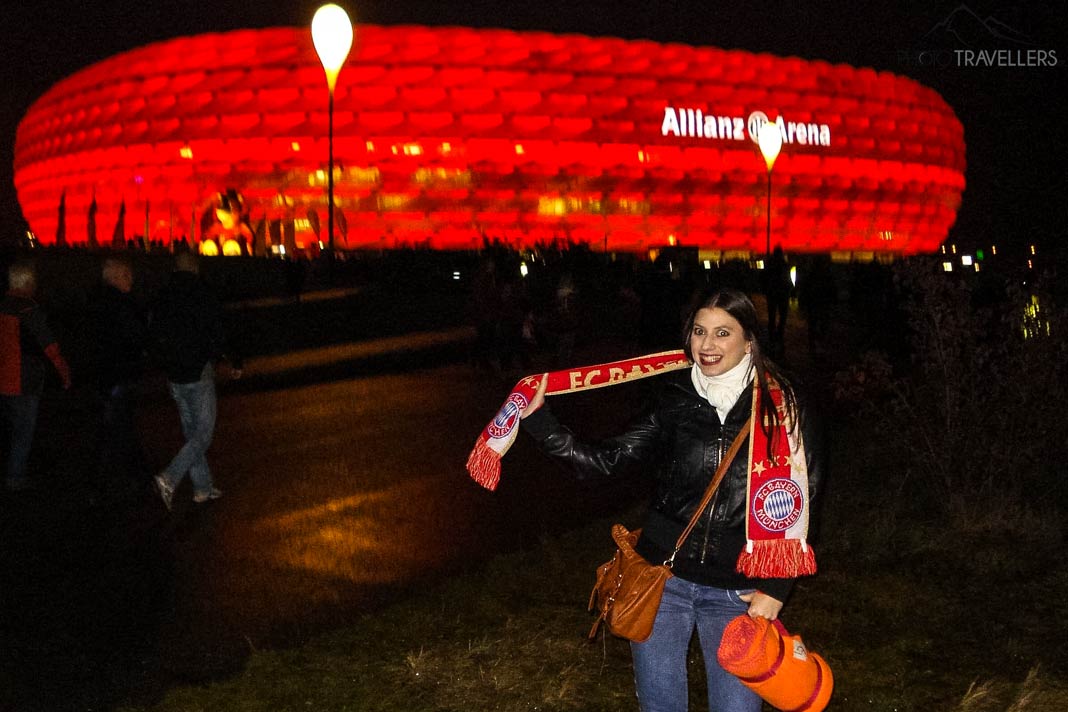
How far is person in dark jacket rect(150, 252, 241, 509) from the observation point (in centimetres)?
798

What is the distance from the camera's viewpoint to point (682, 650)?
339 cm

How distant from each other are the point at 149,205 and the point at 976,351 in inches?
2005

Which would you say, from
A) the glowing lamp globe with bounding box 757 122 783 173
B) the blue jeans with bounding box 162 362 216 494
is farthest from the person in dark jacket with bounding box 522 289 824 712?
the glowing lamp globe with bounding box 757 122 783 173

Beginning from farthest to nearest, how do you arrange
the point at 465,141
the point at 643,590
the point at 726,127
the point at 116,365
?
the point at 726,127 < the point at 465,141 < the point at 116,365 < the point at 643,590

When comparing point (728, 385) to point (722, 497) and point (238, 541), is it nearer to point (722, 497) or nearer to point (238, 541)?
point (722, 497)

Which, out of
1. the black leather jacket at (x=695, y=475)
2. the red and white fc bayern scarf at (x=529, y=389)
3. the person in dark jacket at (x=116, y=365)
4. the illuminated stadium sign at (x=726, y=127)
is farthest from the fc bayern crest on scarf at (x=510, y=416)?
the illuminated stadium sign at (x=726, y=127)

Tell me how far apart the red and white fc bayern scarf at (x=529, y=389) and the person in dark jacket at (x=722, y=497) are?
0.13m

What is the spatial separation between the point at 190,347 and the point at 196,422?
50 cm

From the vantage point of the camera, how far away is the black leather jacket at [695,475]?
10.8 ft

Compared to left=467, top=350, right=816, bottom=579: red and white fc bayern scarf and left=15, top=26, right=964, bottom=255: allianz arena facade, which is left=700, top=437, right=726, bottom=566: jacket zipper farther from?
left=15, top=26, right=964, bottom=255: allianz arena facade

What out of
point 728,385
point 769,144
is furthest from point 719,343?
point 769,144

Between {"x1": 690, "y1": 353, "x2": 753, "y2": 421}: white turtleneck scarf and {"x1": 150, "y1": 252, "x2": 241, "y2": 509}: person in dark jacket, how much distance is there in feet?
17.3

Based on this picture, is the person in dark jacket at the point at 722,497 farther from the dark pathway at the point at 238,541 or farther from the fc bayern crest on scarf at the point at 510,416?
the dark pathway at the point at 238,541

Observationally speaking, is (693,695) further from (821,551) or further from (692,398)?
(821,551)
